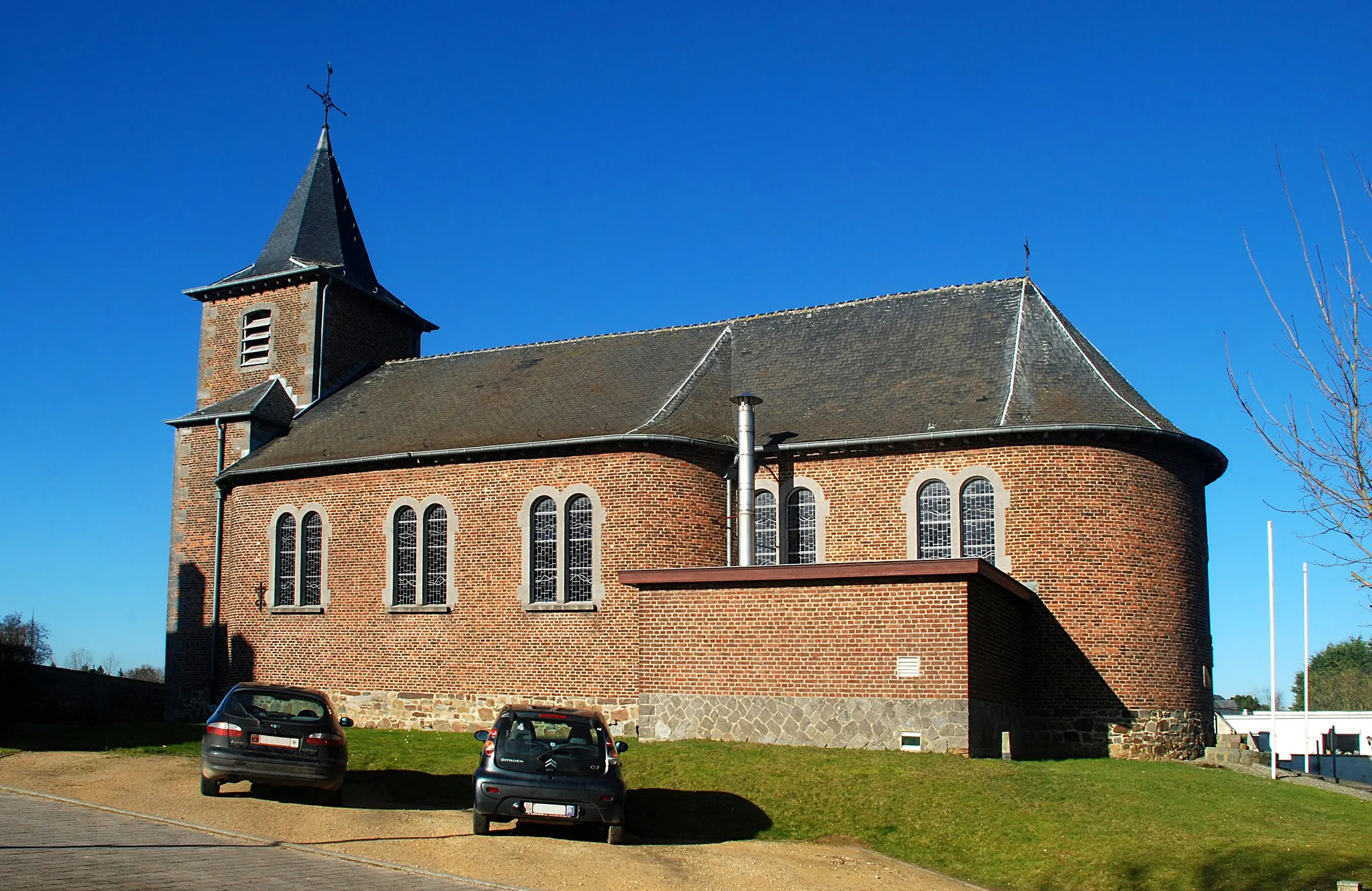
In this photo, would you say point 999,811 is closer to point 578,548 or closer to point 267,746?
point 267,746

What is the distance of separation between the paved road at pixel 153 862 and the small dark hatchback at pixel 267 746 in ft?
4.66

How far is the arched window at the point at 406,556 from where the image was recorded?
2616cm

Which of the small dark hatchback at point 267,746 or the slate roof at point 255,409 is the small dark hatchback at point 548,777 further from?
the slate roof at point 255,409

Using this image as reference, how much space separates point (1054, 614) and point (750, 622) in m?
5.83

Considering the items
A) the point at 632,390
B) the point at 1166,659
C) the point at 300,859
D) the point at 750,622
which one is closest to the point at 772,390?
the point at 632,390

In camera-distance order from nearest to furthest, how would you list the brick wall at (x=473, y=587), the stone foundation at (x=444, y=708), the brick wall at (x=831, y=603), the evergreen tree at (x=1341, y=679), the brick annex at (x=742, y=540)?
the brick annex at (x=742, y=540) < the brick wall at (x=831, y=603) < the stone foundation at (x=444, y=708) < the brick wall at (x=473, y=587) < the evergreen tree at (x=1341, y=679)

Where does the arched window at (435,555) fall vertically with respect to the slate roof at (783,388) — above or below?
below

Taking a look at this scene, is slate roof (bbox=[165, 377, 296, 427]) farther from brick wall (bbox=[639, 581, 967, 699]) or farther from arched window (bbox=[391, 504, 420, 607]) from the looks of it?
brick wall (bbox=[639, 581, 967, 699])

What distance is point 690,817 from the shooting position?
15.2 m

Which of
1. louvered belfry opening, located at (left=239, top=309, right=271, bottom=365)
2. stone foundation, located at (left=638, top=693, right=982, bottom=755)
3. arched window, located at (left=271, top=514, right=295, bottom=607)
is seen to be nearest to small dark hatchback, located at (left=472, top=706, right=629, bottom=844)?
stone foundation, located at (left=638, top=693, right=982, bottom=755)

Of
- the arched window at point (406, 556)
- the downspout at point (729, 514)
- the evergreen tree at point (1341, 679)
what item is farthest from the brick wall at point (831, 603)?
the evergreen tree at point (1341, 679)

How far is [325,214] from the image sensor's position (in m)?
33.9

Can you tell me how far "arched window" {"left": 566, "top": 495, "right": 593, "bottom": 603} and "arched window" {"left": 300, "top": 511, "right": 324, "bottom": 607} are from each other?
6.09 m

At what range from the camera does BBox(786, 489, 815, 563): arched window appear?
24281mm
